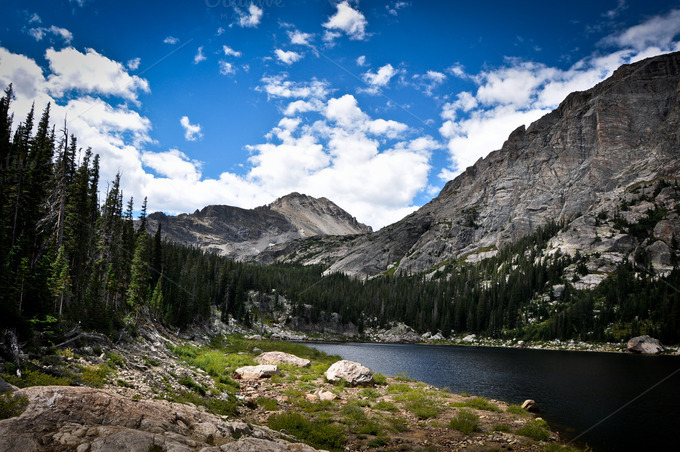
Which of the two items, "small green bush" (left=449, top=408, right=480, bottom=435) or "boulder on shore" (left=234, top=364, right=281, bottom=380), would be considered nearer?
"small green bush" (left=449, top=408, right=480, bottom=435)

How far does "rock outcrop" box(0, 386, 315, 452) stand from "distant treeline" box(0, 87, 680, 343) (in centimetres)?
986

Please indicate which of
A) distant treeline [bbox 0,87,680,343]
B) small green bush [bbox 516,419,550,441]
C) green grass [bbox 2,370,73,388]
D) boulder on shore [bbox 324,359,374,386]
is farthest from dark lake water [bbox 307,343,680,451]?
distant treeline [bbox 0,87,680,343]

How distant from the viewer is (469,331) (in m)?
154

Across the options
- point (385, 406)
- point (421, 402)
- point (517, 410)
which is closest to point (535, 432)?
point (517, 410)

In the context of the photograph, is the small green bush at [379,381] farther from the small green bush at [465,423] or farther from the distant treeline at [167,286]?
the distant treeline at [167,286]

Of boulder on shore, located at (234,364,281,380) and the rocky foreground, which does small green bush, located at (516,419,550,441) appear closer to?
the rocky foreground

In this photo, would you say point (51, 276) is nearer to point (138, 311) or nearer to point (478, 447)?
point (138, 311)

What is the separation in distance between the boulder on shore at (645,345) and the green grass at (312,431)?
352 feet

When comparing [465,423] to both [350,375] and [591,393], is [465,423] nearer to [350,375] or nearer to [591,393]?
[350,375]

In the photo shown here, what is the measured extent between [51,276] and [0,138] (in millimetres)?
15085

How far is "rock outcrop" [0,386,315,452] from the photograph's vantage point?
9.09 m

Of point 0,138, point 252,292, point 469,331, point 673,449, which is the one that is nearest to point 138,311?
point 0,138

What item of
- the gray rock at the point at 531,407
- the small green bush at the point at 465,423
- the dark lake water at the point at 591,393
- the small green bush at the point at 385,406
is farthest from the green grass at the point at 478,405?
the small green bush at the point at 385,406

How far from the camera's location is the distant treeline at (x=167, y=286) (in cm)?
2986
